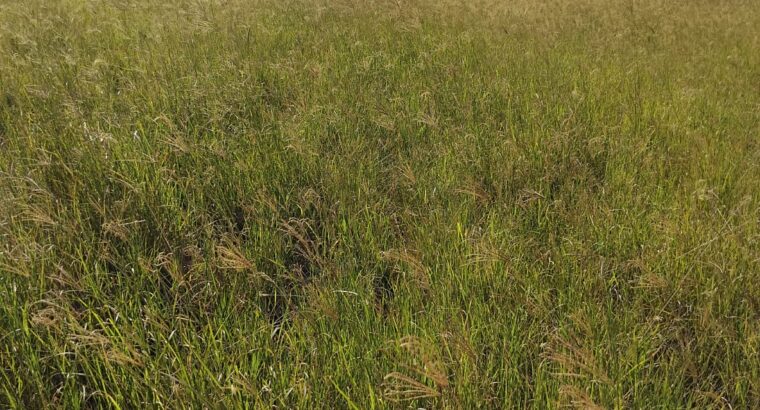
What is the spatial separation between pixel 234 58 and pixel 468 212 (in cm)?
260

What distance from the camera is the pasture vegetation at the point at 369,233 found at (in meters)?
1.31

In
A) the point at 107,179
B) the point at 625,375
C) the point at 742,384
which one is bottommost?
the point at 742,384

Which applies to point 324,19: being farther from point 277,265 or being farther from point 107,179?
point 277,265

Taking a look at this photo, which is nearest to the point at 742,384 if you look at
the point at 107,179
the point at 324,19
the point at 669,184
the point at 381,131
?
the point at 669,184

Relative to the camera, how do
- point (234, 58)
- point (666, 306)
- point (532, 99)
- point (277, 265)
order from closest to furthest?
point (666, 306)
point (277, 265)
point (532, 99)
point (234, 58)

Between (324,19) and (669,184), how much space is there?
4.35 metres

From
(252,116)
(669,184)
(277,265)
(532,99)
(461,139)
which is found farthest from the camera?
(532,99)

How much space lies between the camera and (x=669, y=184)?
2406 mm

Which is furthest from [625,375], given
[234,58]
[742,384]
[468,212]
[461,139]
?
[234,58]

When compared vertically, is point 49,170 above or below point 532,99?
above

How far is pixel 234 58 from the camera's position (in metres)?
3.88

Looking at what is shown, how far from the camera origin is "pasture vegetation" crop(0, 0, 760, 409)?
131cm

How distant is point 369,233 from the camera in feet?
6.38

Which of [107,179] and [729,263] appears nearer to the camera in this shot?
[729,263]
